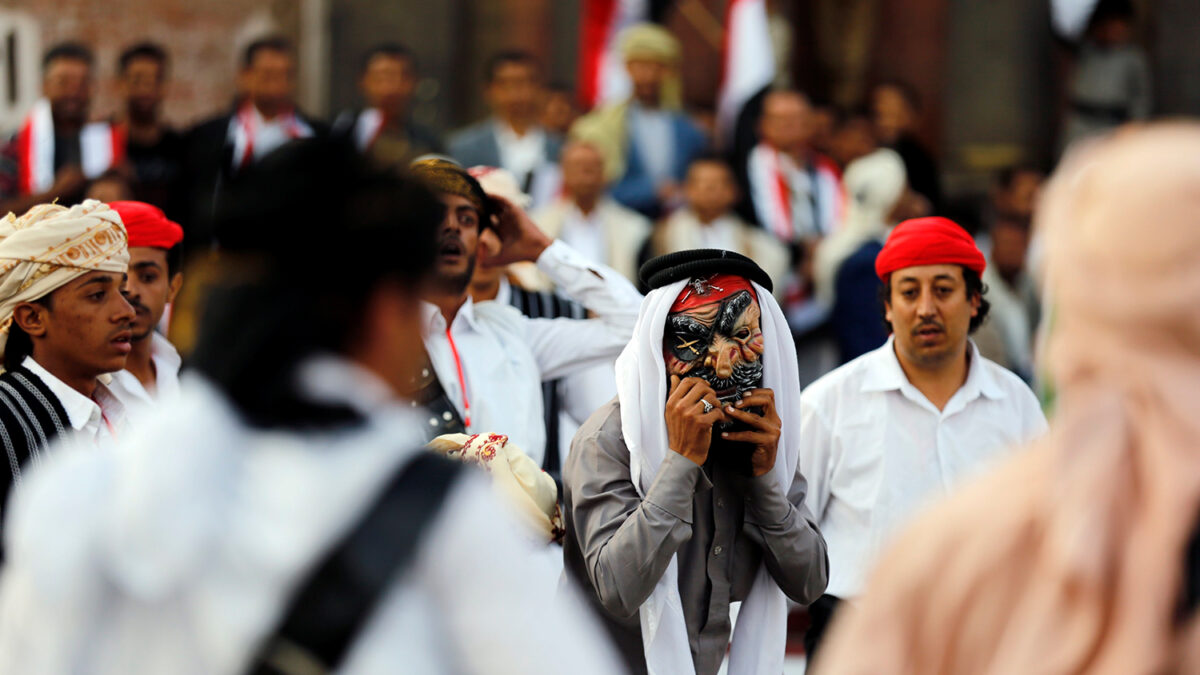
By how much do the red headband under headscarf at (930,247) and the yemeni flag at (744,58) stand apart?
6239 mm

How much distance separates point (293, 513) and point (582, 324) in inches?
145

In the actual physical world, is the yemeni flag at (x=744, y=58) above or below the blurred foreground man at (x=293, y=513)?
below

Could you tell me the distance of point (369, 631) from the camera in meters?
2.17

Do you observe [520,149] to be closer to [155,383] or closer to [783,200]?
[783,200]

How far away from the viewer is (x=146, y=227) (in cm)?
594

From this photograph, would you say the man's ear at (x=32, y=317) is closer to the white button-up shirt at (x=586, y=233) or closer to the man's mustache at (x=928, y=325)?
the man's mustache at (x=928, y=325)

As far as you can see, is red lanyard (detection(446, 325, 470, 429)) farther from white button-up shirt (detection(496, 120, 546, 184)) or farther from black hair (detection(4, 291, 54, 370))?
white button-up shirt (detection(496, 120, 546, 184))

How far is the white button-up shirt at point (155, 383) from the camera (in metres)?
5.30

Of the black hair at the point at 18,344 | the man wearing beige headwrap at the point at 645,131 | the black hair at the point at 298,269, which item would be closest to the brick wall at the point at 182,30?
the man wearing beige headwrap at the point at 645,131

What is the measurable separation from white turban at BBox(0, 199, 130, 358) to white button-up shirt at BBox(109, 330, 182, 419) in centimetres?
46

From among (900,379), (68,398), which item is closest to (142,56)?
(68,398)

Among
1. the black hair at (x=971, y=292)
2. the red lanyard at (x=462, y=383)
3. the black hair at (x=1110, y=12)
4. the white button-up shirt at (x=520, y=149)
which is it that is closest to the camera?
the red lanyard at (x=462, y=383)

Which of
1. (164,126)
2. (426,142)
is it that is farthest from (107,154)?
(426,142)

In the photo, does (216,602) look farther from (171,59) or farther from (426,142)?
(171,59)
